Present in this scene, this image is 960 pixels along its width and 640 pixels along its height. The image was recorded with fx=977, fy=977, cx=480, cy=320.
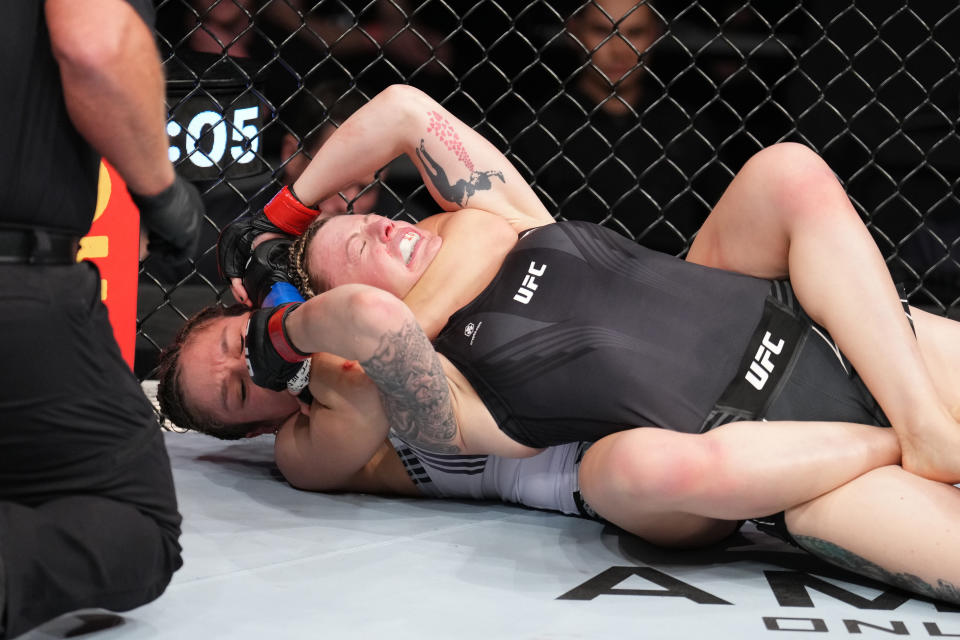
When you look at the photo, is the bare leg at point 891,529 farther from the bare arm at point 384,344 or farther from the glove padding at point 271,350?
the glove padding at point 271,350

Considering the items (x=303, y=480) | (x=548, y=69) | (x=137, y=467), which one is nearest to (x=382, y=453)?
(x=303, y=480)

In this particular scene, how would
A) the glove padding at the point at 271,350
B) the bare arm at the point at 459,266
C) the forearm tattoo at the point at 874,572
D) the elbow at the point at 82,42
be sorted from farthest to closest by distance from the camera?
the bare arm at the point at 459,266 → the glove padding at the point at 271,350 → the forearm tattoo at the point at 874,572 → the elbow at the point at 82,42

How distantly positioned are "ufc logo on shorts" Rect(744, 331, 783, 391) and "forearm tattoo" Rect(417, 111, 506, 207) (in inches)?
20.1

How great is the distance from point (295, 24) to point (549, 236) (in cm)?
112

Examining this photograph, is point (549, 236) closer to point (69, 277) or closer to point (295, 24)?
point (69, 277)

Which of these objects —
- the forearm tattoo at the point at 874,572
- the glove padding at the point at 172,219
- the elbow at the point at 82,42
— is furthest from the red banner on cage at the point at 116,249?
the forearm tattoo at the point at 874,572

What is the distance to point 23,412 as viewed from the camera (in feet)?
2.91

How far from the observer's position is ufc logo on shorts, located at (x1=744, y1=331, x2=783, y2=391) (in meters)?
1.29

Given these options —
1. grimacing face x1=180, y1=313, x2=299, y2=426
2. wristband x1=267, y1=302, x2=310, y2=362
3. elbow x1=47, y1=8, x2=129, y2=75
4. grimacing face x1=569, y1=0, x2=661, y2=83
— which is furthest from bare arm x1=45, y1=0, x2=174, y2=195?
grimacing face x1=569, y1=0, x2=661, y2=83

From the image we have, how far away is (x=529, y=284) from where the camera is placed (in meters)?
1.37

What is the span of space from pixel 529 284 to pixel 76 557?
2.29 feet

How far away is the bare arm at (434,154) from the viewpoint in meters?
1.58

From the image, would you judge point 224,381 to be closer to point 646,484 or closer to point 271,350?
point 271,350

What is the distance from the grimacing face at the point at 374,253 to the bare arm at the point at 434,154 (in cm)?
10
